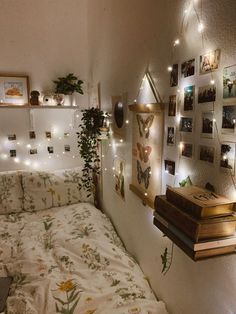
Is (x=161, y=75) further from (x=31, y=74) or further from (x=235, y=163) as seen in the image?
(x=31, y=74)

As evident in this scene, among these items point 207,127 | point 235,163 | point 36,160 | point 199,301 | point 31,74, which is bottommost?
point 199,301

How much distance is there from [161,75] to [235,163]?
A: 0.66 m

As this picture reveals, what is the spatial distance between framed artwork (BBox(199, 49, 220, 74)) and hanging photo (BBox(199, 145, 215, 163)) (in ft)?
0.93

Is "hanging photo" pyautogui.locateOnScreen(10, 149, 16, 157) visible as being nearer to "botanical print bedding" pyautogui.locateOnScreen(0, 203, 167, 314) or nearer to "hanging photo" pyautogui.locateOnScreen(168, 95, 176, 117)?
"botanical print bedding" pyautogui.locateOnScreen(0, 203, 167, 314)

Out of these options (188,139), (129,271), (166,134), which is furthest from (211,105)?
(129,271)

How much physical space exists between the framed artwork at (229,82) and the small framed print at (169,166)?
445 millimetres

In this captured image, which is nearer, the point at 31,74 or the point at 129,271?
the point at 129,271

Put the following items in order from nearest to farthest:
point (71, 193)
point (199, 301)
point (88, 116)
Result: point (199, 301) < point (88, 116) < point (71, 193)

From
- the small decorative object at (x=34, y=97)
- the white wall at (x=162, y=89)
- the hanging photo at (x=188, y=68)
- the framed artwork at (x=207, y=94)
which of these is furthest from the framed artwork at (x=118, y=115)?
the small decorative object at (x=34, y=97)

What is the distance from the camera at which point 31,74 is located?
8.99 feet

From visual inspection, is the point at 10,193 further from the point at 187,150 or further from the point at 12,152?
the point at 187,150

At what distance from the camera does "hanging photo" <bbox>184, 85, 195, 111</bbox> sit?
3.47 feet

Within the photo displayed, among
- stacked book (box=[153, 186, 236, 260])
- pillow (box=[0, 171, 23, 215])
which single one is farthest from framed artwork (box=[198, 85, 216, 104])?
pillow (box=[0, 171, 23, 215])

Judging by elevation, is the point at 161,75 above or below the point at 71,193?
above
